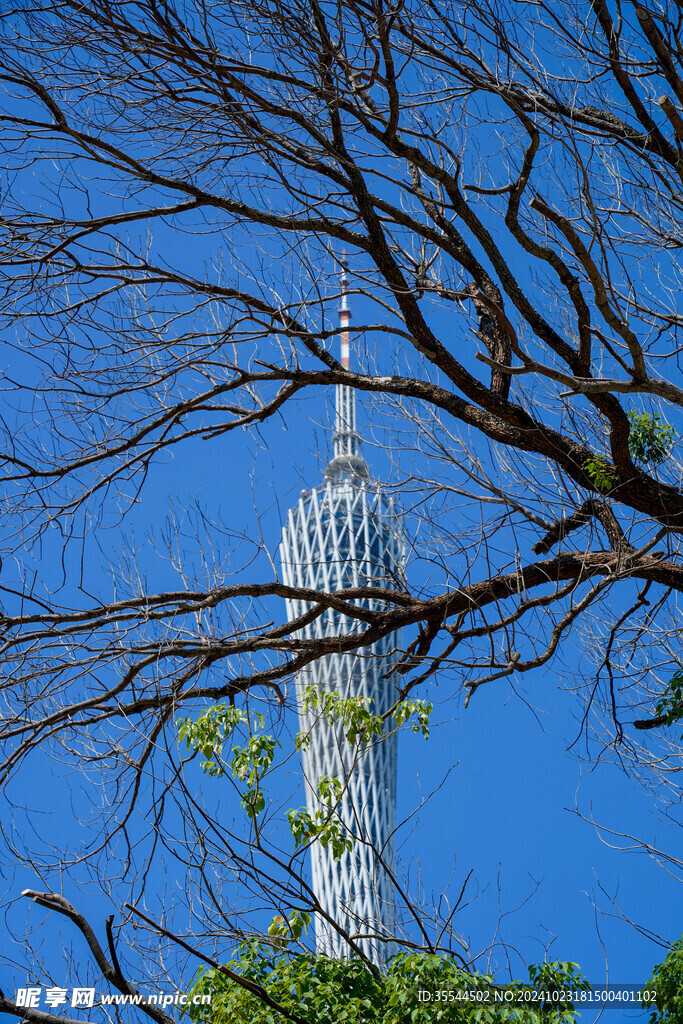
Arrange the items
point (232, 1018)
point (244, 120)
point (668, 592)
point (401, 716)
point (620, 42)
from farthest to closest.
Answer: point (401, 716) < point (668, 592) < point (620, 42) < point (244, 120) < point (232, 1018)

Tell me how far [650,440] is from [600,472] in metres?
0.51

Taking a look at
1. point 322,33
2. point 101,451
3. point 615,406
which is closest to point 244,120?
point 322,33

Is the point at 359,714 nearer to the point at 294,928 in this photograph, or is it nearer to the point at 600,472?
the point at 294,928

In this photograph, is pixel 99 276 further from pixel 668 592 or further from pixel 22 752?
pixel 668 592

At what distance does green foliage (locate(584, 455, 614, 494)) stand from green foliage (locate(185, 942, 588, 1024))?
2.27 meters

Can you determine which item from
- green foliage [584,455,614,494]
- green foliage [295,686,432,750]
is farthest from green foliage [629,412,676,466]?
green foliage [295,686,432,750]

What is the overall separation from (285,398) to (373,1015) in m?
3.06

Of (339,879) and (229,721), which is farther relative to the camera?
(339,879)

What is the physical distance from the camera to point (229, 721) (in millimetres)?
5609

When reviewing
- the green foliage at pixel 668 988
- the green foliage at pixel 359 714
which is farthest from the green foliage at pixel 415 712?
the green foliage at pixel 668 988

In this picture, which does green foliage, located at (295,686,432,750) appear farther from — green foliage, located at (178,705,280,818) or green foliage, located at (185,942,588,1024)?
green foliage, located at (185,942,588,1024)

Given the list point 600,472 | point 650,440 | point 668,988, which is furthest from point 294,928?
point 650,440

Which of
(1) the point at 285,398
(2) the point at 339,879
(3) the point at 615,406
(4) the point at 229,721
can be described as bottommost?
(4) the point at 229,721

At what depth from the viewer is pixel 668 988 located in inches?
212
